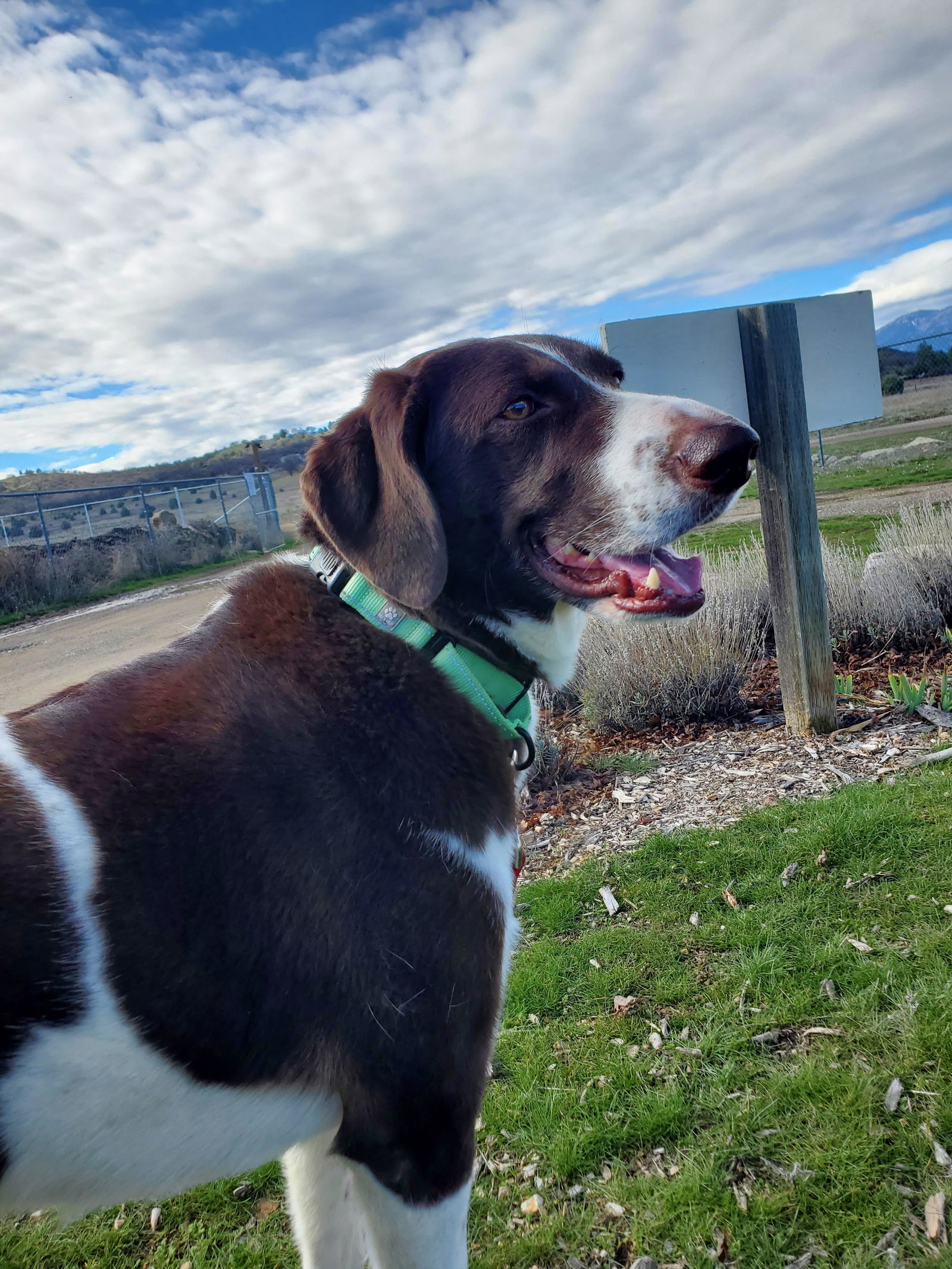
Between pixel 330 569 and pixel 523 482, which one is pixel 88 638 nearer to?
pixel 330 569

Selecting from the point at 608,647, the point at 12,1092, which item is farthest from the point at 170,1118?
the point at 608,647

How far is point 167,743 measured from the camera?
144 centimetres

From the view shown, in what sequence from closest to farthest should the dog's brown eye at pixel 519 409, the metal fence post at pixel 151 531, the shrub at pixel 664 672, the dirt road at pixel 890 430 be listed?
the dog's brown eye at pixel 519 409 → the shrub at pixel 664 672 → the dirt road at pixel 890 430 → the metal fence post at pixel 151 531

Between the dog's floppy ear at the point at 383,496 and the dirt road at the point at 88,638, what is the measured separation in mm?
4427

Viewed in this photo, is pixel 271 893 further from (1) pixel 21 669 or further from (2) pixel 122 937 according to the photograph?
(1) pixel 21 669

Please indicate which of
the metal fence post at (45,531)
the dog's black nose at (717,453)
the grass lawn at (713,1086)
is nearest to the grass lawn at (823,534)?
the grass lawn at (713,1086)

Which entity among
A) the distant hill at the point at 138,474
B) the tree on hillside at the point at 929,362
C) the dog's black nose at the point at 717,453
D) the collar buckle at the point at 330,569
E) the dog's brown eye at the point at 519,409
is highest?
the distant hill at the point at 138,474

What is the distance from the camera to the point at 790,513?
4.14 metres

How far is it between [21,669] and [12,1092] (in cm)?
932

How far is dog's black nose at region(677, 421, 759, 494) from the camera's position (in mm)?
1722

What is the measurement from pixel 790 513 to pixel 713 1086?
2895 millimetres

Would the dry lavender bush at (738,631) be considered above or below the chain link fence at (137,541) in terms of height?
below

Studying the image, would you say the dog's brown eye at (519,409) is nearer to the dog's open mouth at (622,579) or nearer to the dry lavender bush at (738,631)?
the dog's open mouth at (622,579)

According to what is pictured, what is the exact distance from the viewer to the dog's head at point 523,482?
1.77 metres
